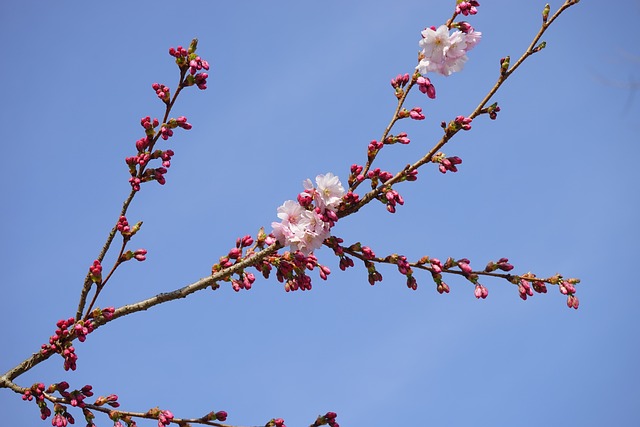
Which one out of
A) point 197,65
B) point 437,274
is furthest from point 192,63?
point 437,274

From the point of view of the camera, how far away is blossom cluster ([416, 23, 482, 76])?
3.45 m

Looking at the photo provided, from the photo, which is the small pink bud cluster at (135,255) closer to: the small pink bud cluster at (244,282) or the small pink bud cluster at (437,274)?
the small pink bud cluster at (244,282)

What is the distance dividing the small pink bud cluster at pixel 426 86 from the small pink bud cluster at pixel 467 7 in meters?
0.44

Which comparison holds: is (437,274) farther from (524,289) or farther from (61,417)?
(61,417)

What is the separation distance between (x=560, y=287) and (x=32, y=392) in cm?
276

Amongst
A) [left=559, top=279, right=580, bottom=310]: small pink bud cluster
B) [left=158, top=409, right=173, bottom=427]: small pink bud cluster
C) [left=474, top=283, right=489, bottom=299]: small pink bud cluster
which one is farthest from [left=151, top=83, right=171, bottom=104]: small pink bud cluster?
[left=559, top=279, right=580, bottom=310]: small pink bud cluster

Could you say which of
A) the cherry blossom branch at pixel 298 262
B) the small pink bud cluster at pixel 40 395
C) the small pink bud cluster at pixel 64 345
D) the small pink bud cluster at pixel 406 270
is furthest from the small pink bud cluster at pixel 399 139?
the small pink bud cluster at pixel 40 395

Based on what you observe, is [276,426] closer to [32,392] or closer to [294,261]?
[294,261]

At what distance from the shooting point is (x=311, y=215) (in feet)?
10.6

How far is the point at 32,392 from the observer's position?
3.23 meters

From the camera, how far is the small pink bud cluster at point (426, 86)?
352 centimetres

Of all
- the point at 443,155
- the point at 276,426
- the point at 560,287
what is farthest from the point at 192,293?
→ the point at 560,287

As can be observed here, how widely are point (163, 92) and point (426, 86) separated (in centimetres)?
146

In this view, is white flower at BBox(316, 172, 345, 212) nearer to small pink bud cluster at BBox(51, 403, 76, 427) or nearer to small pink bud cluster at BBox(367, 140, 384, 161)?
small pink bud cluster at BBox(367, 140, 384, 161)
